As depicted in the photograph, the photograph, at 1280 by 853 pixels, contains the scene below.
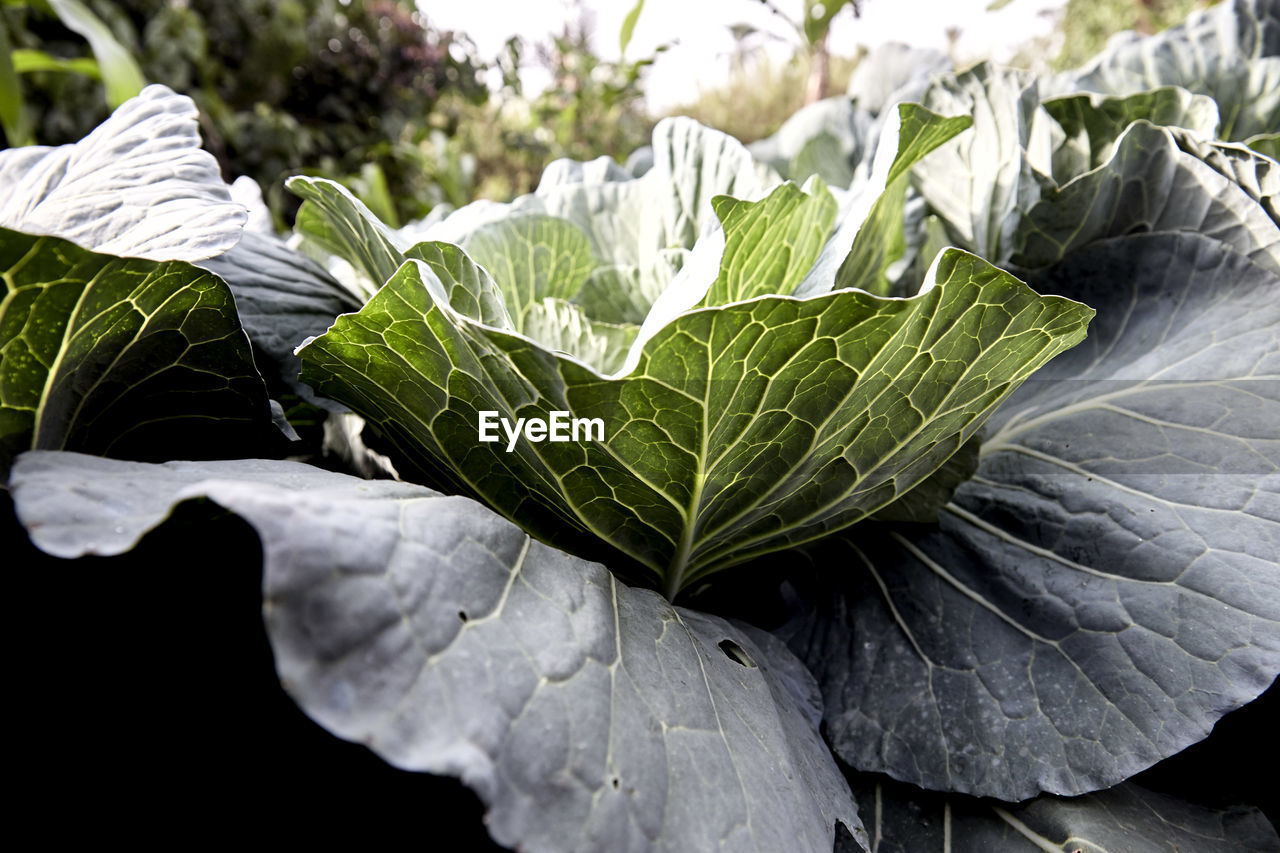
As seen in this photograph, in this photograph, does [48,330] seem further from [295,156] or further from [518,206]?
[295,156]

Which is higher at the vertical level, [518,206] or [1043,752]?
[518,206]

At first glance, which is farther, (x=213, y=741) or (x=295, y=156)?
(x=295, y=156)

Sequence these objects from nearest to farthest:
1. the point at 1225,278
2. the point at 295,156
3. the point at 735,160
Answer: the point at 1225,278
the point at 735,160
the point at 295,156

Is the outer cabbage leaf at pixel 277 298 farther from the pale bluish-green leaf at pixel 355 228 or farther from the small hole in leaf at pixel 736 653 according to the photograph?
the small hole in leaf at pixel 736 653

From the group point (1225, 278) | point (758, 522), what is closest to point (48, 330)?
point (758, 522)

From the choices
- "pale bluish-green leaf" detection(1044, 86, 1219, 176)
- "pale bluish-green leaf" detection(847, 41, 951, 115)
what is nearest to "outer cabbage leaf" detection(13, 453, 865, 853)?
"pale bluish-green leaf" detection(1044, 86, 1219, 176)

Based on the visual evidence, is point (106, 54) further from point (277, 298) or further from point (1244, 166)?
point (1244, 166)

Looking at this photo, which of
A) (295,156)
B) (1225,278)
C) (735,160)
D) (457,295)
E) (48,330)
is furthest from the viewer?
(295,156)

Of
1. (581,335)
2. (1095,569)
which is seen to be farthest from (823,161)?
(1095,569)
